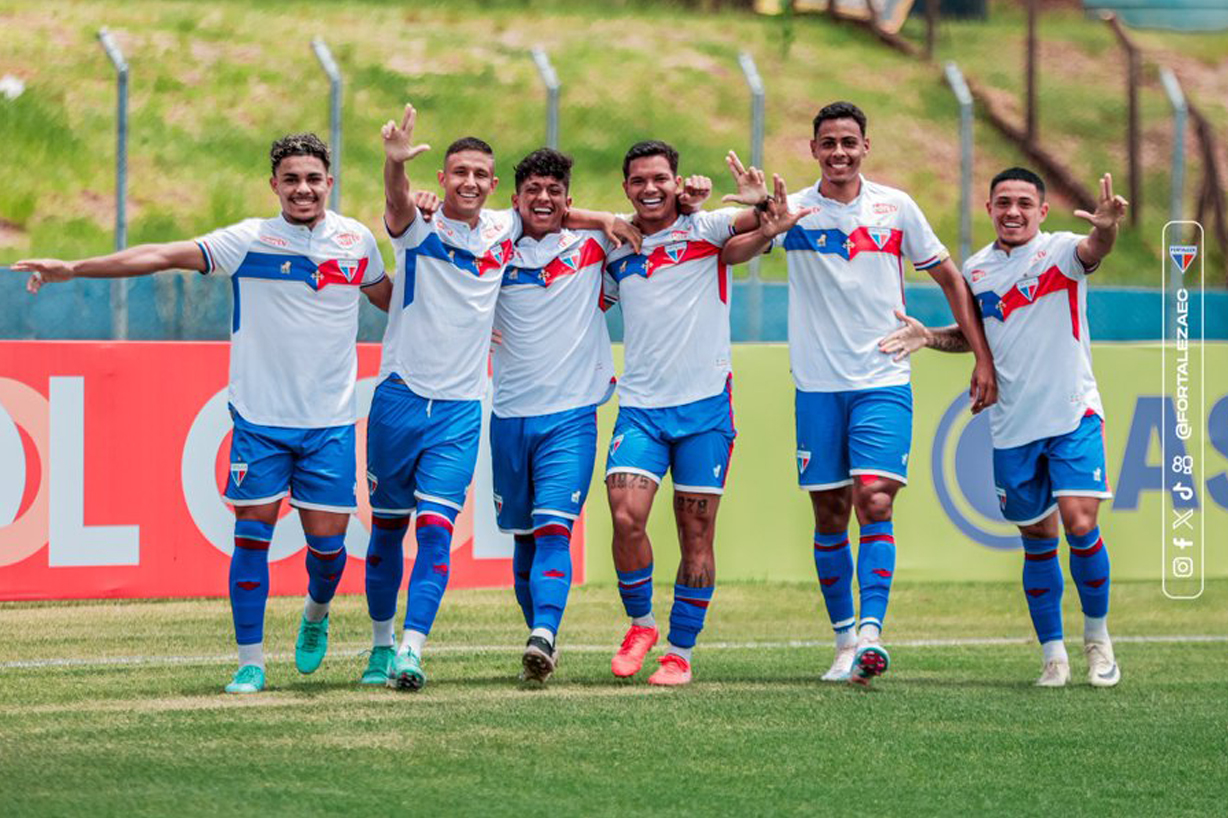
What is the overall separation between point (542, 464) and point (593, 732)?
5.52ft

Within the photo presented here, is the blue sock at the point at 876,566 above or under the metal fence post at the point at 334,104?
under

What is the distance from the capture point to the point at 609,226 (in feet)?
26.5

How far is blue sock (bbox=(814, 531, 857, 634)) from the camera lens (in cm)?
835

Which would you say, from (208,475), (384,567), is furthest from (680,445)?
(208,475)

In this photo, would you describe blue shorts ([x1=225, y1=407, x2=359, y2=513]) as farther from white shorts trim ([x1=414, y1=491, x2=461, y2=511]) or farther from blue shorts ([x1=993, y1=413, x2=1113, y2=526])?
blue shorts ([x1=993, y1=413, x2=1113, y2=526])

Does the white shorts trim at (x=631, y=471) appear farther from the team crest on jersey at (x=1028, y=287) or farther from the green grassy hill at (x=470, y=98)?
the green grassy hill at (x=470, y=98)

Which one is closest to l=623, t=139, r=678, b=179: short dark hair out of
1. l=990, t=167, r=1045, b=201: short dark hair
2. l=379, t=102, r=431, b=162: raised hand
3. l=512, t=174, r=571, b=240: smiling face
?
l=512, t=174, r=571, b=240: smiling face

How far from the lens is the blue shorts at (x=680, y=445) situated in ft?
26.2

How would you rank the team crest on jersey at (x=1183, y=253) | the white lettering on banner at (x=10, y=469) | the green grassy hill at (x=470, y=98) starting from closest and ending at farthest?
the white lettering on banner at (x=10, y=469) < the team crest on jersey at (x=1183, y=253) < the green grassy hill at (x=470, y=98)

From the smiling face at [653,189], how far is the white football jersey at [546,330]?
30 centimetres

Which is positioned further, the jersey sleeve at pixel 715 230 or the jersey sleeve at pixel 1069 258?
the jersey sleeve at pixel 1069 258

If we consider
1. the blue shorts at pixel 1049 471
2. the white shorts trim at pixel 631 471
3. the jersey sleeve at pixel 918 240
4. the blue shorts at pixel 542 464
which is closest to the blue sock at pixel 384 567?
the blue shorts at pixel 542 464

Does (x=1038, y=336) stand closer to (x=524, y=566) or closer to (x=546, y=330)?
(x=546, y=330)

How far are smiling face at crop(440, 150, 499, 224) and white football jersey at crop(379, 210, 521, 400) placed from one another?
0.06 m
